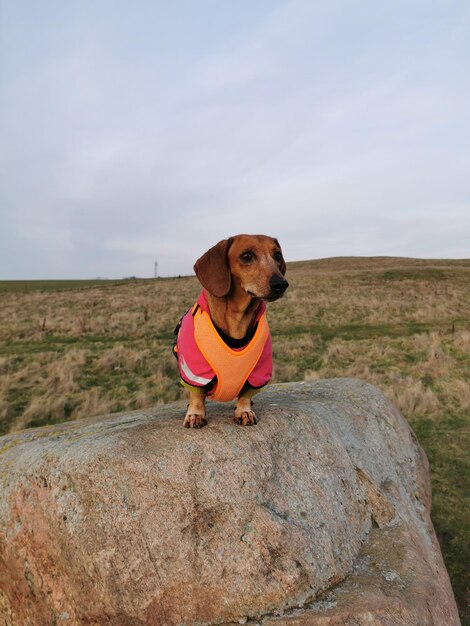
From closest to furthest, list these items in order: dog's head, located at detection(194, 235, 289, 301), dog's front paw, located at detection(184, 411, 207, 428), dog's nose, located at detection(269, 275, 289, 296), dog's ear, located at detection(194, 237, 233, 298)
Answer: dog's nose, located at detection(269, 275, 289, 296) → dog's head, located at detection(194, 235, 289, 301) → dog's ear, located at detection(194, 237, 233, 298) → dog's front paw, located at detection(184, 411, 207, 428)

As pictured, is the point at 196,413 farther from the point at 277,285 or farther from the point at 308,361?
the point at 308,361

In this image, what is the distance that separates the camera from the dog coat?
370cm

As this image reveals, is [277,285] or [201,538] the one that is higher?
[277,285]

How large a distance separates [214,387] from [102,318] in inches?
855

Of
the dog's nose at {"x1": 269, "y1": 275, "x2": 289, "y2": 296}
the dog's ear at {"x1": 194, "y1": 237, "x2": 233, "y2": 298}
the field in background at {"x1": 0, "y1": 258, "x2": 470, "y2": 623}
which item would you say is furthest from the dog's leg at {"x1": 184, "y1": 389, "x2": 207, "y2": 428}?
the field in background at {"x1": 0, "y1": 258, "x2": 470, "y2": 623}

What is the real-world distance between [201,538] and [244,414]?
1117 millimetres

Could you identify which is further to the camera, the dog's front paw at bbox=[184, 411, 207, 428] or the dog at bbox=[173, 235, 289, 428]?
the dog's front paw at bbox=[184, 411, 207, 428]

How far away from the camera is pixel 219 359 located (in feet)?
12.1

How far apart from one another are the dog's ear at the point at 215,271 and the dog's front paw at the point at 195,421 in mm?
1154

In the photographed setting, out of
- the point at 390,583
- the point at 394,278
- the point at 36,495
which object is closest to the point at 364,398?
the point at 390,583

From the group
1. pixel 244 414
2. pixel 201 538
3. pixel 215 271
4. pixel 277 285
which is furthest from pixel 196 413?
pixel 277 285

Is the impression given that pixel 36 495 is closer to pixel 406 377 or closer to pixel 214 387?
pixel 214 387

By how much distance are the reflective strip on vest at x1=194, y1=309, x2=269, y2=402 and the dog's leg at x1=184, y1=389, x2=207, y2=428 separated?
0.16 m

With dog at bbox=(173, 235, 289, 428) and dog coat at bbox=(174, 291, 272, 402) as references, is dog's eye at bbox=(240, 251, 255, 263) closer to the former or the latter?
dog at bbox=(173, 235, 289, 428)
